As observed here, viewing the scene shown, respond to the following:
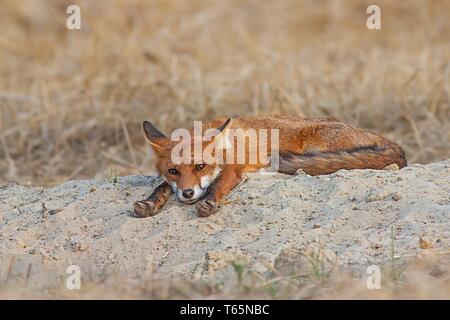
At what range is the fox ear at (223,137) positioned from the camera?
688 centimetres

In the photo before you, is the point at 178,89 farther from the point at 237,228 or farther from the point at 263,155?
the point at 237,228

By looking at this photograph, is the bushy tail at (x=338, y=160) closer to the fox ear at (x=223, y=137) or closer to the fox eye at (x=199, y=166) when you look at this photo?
the fox ear at (x=223, y=137)

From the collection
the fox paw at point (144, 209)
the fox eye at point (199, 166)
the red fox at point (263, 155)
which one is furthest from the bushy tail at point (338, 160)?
the fox paw at point (144, 209)

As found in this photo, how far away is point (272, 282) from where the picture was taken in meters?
5.16

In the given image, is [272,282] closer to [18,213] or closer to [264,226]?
[264,226]

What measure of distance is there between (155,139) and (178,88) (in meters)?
4.69

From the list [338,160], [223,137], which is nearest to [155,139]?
[223,137]

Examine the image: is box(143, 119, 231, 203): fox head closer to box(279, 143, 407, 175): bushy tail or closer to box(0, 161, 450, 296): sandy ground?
box(0, 161, 450, 296): sandy ground

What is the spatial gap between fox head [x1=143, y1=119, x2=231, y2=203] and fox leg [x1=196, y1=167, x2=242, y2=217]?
0.06 metres

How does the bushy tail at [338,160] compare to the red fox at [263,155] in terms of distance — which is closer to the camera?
the red fox at [263,155]

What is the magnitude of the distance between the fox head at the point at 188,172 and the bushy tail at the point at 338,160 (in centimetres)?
66

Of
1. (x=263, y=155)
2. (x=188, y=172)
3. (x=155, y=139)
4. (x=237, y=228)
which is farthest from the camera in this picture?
(x=263, y=155)

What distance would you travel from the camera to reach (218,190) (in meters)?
6.67

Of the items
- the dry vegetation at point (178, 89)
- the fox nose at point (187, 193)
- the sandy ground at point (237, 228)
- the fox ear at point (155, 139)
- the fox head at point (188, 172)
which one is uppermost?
the dry vegetation at point (178, 89)
